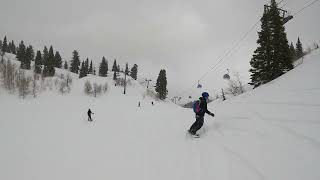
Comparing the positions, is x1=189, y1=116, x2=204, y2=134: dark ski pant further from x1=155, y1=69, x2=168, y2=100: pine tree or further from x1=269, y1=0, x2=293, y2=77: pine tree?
x1=155, y1=69, x2=168, y2=100: pine tree

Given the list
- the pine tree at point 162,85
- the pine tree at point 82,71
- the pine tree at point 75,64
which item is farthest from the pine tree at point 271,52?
the pine tree at point 75,64

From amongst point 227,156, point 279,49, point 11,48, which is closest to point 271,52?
point 279,49

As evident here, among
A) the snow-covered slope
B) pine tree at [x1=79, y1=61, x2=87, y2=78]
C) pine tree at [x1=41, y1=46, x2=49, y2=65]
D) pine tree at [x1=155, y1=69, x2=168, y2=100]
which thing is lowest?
the snow-covered slope

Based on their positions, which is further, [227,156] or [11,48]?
[11,48]

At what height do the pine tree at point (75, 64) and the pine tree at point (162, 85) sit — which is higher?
the pine tree at point (75, 64)

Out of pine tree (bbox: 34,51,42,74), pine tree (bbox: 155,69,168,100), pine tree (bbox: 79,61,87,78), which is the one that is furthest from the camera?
pine tree (bbox: 79,61,87,78)

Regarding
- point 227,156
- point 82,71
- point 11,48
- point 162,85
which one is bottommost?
point 227,156

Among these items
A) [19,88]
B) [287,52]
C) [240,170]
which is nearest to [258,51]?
[287,52]

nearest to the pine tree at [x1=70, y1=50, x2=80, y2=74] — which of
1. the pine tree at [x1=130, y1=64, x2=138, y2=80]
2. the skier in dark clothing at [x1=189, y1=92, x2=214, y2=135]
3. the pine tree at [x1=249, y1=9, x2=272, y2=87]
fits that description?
the pine tree at [x1=130, y1=64, x2=138, y2=80]

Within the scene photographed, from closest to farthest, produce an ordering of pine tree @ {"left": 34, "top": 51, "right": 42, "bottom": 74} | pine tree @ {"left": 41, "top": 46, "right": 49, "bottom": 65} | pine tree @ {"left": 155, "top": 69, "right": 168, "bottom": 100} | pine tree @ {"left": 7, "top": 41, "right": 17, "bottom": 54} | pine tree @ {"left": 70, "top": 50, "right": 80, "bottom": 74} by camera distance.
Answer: pine tree @ {"left": 155, "top": 69, "right": 168, "bottom": 100}, pine tree @ {"left": 34, "top": 51, "right": 42, "bottom": 74}, pine tree @ {"left": 41, "top": 46, "right": 49, "bottom": 65}, pine tree @ {"left": 70, "top": 50, "right": 80, "bottom": 74}, pine tree @ {"left": 7, "top": 41, "right": 17, "bottom": 54}

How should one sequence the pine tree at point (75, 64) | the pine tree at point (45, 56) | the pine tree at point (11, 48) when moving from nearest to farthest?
the pine tree at point (45, 56) < the pine tree at point (75, 64) < the pine tree at point (11, 48)

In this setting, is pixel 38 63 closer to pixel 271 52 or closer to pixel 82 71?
pixel 82 71

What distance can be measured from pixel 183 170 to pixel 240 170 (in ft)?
5.16

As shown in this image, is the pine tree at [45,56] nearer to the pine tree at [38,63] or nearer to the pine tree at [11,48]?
the pine tree at [38,63]
